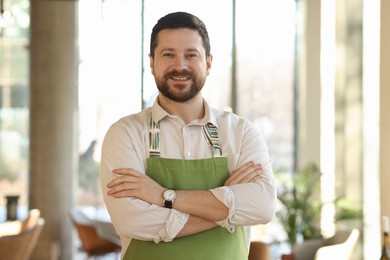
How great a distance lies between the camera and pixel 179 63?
249cm

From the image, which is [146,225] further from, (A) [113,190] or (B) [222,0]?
(B) [222,0]

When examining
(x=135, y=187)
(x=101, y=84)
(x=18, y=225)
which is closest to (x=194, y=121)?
(x=135, y=187)

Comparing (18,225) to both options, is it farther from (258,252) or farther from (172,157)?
(172,157)

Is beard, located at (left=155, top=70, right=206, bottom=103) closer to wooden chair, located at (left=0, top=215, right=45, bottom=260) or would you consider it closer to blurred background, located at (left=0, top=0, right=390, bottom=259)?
wooden chair, located at (left=0, top=215, right=45, bottom=260)

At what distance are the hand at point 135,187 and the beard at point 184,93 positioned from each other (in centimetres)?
27

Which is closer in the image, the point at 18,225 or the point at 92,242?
the point at 18,225

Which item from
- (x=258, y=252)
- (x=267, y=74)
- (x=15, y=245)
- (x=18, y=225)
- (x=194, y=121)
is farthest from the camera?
(x=267, y=74)

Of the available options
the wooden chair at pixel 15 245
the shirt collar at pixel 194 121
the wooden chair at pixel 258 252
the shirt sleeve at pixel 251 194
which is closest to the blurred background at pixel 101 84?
the wooden chair at pixel 15 245

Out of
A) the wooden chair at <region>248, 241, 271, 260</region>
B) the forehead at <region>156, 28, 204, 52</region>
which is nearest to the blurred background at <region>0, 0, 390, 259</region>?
the wooden chair at <region>248, 241, 271, 260</region>

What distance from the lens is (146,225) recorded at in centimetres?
250

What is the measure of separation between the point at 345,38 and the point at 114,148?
5098mm

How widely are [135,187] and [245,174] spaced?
0.36m

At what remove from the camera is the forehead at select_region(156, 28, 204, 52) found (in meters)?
2.50

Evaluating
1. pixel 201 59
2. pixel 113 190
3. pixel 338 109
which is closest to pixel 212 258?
pixel 113 190
